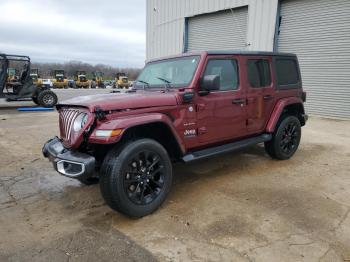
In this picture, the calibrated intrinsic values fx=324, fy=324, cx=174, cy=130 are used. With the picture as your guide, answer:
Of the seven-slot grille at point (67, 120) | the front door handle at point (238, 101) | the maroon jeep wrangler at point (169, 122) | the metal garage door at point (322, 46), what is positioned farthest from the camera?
the metal garage door at point (322, 46)

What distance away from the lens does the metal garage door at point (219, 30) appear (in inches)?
509

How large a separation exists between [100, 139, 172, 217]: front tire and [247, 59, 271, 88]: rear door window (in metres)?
2.08

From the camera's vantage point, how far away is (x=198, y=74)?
4.12m

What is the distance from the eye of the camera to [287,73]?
560cm

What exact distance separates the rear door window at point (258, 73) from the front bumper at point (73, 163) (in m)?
2.74

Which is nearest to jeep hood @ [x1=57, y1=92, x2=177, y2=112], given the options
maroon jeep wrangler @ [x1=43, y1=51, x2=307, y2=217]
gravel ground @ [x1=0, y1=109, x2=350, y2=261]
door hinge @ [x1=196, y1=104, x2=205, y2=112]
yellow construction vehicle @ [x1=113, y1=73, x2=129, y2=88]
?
maroon jeep wrangler @ [x1=43, y1=51, x2=307, y2=217]

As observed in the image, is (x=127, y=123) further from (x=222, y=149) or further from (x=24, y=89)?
(x=24, y=89)

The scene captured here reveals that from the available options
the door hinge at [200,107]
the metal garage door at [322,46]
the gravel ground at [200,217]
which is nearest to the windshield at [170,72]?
the door hinge at [200,107]

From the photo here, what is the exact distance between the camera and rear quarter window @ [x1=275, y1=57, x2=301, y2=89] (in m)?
5.39

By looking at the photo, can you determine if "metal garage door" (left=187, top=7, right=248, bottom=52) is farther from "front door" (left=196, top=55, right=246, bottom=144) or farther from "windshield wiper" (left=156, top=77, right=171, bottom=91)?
"windshield wiper" (left=156, top=77, right=171, bottom=91)

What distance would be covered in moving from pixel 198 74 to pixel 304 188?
2.09 meters

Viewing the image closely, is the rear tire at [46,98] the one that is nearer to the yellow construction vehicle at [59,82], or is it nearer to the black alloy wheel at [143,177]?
the black alloy wheel at [143,177]

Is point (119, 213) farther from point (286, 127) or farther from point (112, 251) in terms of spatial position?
point (286, 127)

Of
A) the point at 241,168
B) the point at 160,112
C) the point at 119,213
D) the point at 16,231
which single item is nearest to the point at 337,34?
the point at 241,168
